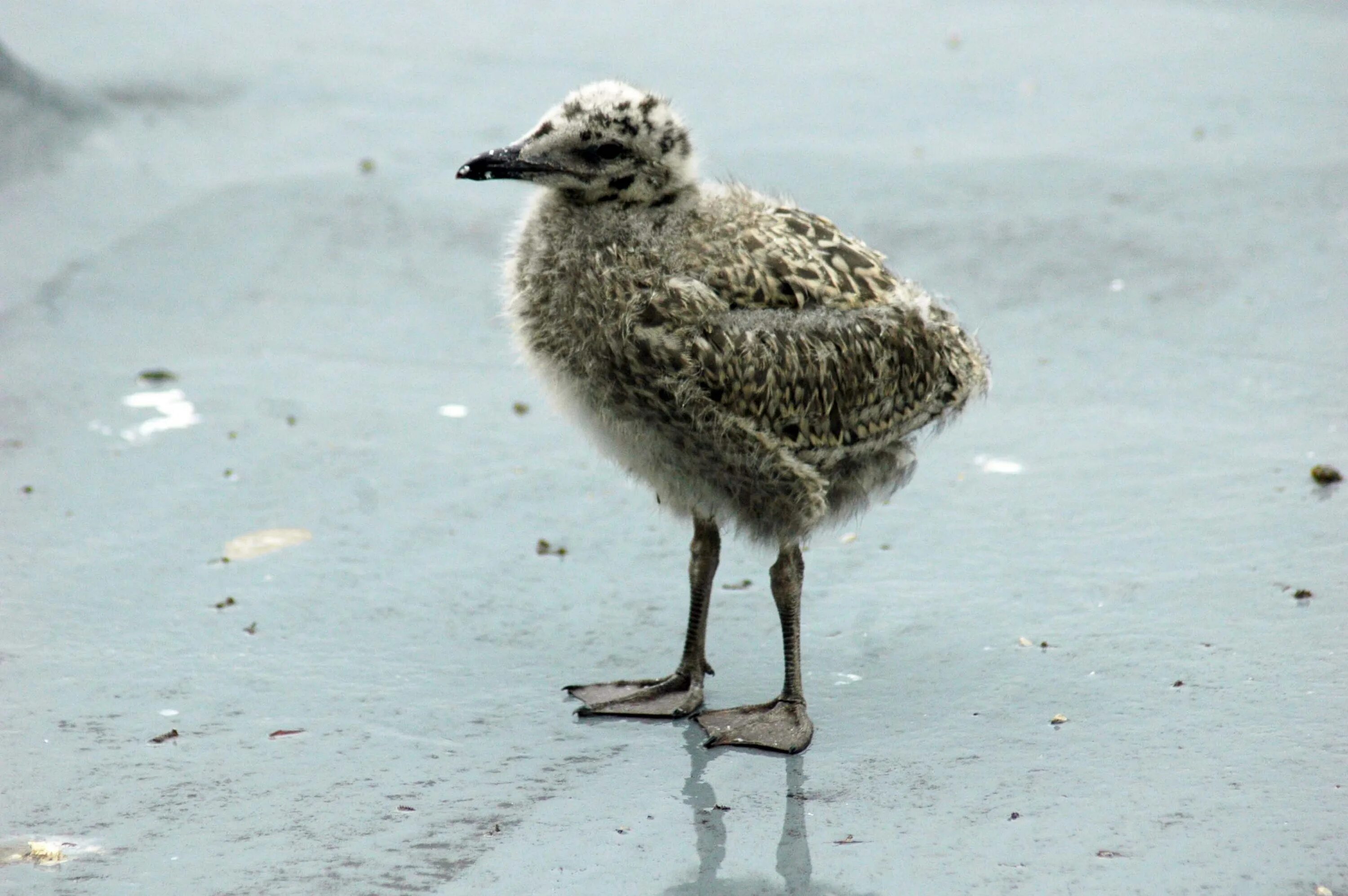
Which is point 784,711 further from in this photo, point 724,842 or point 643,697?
point 724,842

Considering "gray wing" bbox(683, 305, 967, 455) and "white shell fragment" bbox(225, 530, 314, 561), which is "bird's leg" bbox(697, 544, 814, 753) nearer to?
"gray wing" bbox(683, 305, 967, 455)

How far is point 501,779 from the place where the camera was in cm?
370

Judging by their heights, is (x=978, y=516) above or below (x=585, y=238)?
below

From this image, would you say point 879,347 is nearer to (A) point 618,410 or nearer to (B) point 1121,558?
(A) point 618,410

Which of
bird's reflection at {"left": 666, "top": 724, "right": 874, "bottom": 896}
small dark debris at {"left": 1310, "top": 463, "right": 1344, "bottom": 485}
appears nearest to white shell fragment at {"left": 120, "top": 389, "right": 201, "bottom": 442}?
bird's reflection at {"left": 666, "top": 724, "right": 874, "bottom": 896}

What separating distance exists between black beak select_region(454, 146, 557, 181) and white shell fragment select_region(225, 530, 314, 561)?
59.5 inches

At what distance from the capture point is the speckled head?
12.9ft

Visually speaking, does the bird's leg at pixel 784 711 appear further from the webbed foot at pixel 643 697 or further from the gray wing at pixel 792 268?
the gray wing at pixel 792 268

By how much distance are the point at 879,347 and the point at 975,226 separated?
3.32m

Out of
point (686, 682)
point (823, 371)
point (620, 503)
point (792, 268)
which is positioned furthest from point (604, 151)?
point (620, 503)

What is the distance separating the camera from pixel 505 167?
3.96 m

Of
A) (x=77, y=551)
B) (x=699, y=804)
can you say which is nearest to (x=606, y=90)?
(x=699, y=804)

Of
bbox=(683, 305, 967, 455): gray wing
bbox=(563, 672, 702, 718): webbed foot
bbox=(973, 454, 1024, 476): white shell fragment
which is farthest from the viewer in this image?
bbox=(973, 454, 1024, 476): white shell fragment

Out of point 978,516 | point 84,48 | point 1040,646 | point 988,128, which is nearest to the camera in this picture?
point 1040,646
